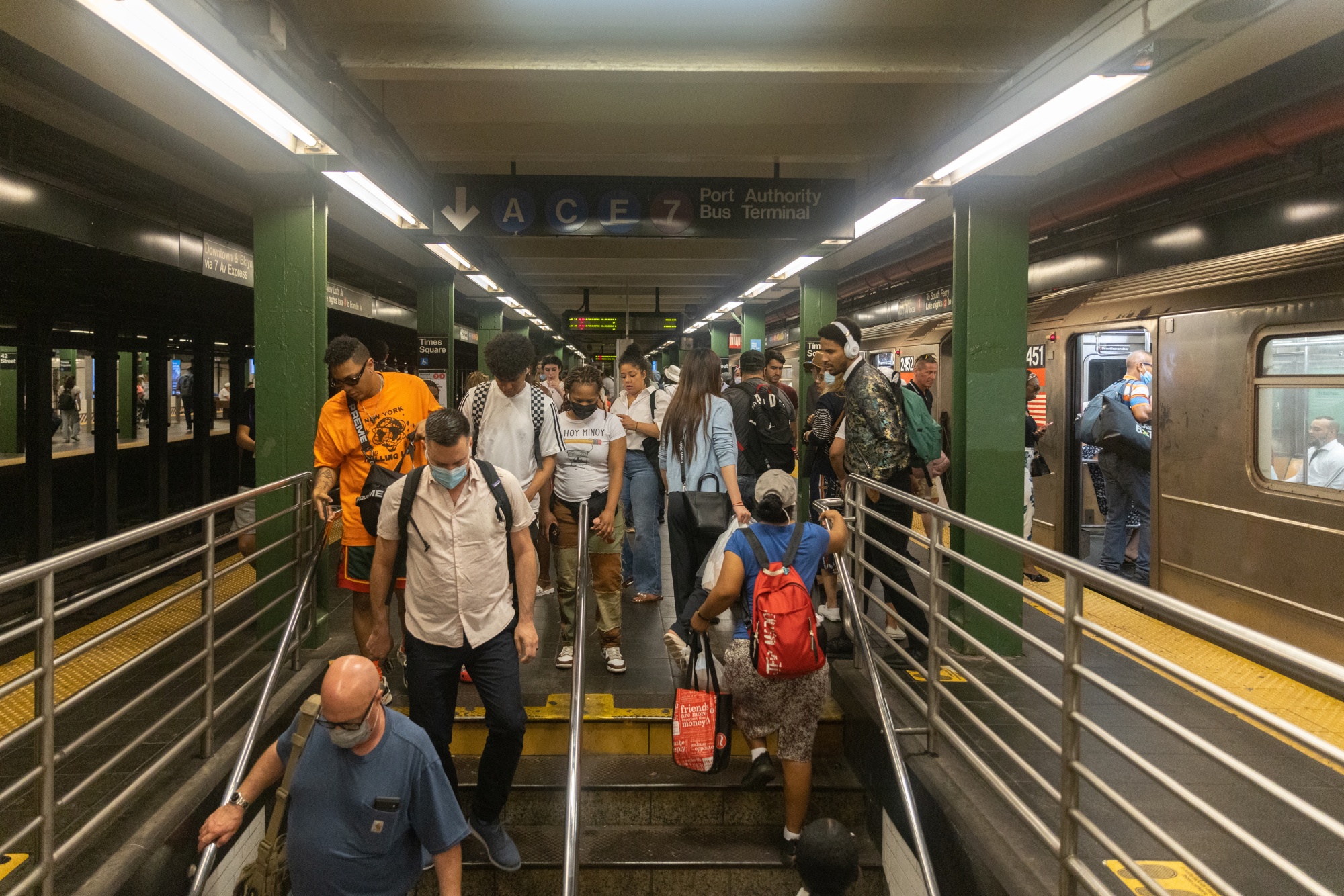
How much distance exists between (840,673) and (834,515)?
1.20 m

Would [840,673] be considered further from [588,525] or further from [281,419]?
[281,419]

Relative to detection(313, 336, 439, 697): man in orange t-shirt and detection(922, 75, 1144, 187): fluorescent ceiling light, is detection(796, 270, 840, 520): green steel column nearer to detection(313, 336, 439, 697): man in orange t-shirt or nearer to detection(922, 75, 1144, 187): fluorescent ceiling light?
detection(922, 75, 1144, 187): fluorescent ceiling light

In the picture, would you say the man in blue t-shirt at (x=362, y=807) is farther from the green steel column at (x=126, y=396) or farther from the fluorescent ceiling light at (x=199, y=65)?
the green steel column at (x=126, y=396)

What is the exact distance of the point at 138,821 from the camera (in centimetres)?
283

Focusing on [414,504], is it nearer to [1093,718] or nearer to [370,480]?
[370,480]

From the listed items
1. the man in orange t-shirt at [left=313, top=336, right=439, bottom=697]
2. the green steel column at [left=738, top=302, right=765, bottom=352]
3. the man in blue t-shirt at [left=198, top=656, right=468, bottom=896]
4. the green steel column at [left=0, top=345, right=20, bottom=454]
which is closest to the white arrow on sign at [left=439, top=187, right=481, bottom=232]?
the man in orange t-shirt at [left=313, top=336, right=439, bottom=697]

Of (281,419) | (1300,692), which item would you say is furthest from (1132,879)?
(281,419)

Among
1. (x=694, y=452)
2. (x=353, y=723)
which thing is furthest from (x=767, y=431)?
(x=353, y=723)

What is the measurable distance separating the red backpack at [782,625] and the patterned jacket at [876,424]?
156cm

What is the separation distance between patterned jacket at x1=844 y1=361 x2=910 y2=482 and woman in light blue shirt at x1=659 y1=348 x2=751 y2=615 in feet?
2.30

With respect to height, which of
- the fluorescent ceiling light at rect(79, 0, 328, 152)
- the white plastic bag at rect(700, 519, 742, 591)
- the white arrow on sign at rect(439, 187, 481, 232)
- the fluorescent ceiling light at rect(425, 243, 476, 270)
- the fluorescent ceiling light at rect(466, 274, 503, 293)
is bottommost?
the white plastic bag at rect(700, 519, 742, 591)

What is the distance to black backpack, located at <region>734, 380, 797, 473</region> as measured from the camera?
543cm

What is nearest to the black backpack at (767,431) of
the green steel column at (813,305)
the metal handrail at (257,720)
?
the metal handrail at (257,720)

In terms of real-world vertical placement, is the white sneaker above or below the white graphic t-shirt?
below
